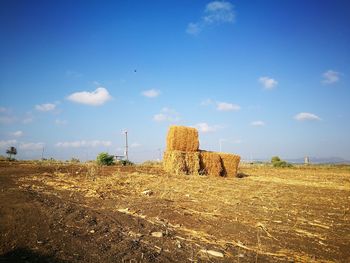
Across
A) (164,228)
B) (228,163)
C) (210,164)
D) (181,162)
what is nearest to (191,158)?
(181,162)

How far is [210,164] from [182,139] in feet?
6.91

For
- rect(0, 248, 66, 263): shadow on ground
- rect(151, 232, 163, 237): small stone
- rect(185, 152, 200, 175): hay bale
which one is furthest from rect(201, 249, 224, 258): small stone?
rect(185, 152, 200, 175): hay bale

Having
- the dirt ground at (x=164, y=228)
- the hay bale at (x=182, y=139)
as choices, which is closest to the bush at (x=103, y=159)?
the hay bale at (x=182, y=139)

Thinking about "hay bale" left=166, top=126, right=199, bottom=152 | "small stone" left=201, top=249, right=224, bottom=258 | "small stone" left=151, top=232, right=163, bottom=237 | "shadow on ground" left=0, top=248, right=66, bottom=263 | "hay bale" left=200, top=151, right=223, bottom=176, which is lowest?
"small stone" left=201, top=249, right=224, bottom=258

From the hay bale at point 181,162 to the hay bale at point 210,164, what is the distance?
560 mm

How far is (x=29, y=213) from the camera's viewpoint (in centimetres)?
468

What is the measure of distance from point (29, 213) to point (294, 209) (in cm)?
560

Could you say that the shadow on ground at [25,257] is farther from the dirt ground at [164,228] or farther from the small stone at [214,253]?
the small stone at [214,253]

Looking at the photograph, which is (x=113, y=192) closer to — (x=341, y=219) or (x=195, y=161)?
(x=341, y=219)

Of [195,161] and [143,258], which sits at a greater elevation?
[195,161]

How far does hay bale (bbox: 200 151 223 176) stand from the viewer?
1555 cm

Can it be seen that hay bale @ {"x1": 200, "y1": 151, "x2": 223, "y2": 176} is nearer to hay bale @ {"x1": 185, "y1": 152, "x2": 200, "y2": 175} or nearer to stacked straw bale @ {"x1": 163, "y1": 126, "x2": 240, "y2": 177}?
stacked straw bale @ {"x1": 163, "y1": 126, "x2": 240, "y2": 177}

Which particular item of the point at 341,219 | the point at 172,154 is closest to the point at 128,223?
the point at 341,219

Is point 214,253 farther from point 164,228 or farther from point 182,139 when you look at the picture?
point 182,139
